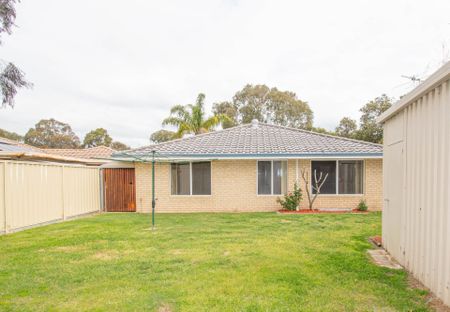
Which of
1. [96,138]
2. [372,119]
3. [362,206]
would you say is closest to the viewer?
[362,206]

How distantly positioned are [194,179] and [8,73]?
7249 mm

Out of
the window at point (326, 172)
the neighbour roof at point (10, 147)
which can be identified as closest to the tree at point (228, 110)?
the neighbour roof at point (10, 147)

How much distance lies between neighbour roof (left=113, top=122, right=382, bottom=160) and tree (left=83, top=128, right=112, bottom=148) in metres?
33.2

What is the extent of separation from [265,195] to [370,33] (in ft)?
25.8

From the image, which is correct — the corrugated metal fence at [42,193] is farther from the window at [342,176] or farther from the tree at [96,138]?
the tree at [96,138]

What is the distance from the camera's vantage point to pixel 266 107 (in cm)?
3538

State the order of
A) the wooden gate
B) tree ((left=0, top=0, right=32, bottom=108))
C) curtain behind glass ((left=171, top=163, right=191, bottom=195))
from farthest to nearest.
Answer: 1. the wooden gate
2. curtain behind glass ((left=171, top=163, right=191, bottom=195))
3. tree ((left=0, top=0, right=32, bottom=108))

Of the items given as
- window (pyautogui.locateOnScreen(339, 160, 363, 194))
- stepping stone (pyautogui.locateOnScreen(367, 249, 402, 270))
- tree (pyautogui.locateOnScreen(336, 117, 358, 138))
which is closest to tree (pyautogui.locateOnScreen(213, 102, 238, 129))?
tree (pyautogui.locateOnScreen(336, 117, 358, 138))

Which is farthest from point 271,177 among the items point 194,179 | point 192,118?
point 192,118

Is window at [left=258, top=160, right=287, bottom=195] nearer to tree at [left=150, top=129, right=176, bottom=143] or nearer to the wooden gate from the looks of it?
the wooden gate

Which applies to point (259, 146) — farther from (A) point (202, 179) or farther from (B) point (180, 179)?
(B) point (180, 179)

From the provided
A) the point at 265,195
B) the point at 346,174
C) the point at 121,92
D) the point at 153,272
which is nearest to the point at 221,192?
the point at 265,195

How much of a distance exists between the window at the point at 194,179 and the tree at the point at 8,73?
6393mm

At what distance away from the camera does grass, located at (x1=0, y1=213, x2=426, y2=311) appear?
373 cm
